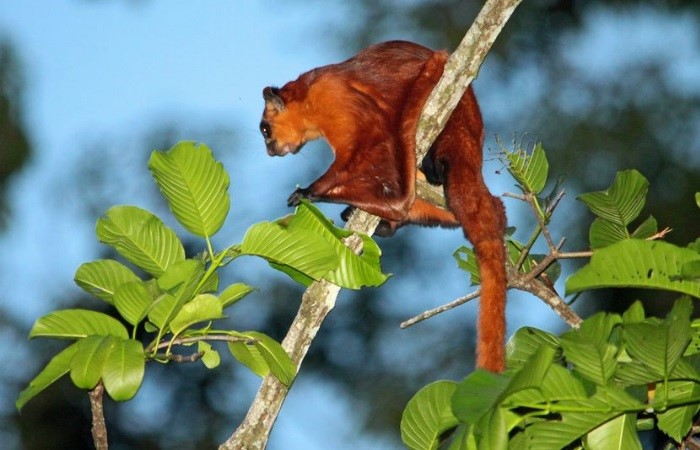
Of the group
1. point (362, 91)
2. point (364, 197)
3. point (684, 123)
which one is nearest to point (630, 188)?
point (364, 197)

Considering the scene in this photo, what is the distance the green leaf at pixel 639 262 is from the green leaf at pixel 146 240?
0.97 meters

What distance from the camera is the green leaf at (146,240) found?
2428mm

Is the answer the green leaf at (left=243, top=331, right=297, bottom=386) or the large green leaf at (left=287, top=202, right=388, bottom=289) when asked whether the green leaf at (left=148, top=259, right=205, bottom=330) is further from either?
the large green leaf at (left=287, top=202, right=388, bottom=289)

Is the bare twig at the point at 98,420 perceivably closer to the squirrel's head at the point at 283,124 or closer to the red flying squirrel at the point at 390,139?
the red flying squirrel at the point at 390,139

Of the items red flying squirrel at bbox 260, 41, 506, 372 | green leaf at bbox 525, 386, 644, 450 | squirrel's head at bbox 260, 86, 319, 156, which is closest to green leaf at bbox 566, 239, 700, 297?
green leaf at bbox 525, 386, 644, 450

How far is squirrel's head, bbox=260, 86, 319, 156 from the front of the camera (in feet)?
16.1

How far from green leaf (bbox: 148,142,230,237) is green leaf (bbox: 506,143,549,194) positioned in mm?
975

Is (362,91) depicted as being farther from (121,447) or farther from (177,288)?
(121,447)

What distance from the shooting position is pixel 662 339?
1938 millimetres

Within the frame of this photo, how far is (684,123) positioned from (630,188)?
1283 cm

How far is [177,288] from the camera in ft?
7.57

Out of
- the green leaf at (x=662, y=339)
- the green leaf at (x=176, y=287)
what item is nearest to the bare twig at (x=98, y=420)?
the green leaf at (x=176, y=287)

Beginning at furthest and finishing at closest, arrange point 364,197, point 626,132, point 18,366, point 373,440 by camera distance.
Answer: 1. point 626,132
2. point 373,440
3. point 18,366
4. point 364,197

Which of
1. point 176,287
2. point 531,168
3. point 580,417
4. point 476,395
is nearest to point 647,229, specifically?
point 531,168
